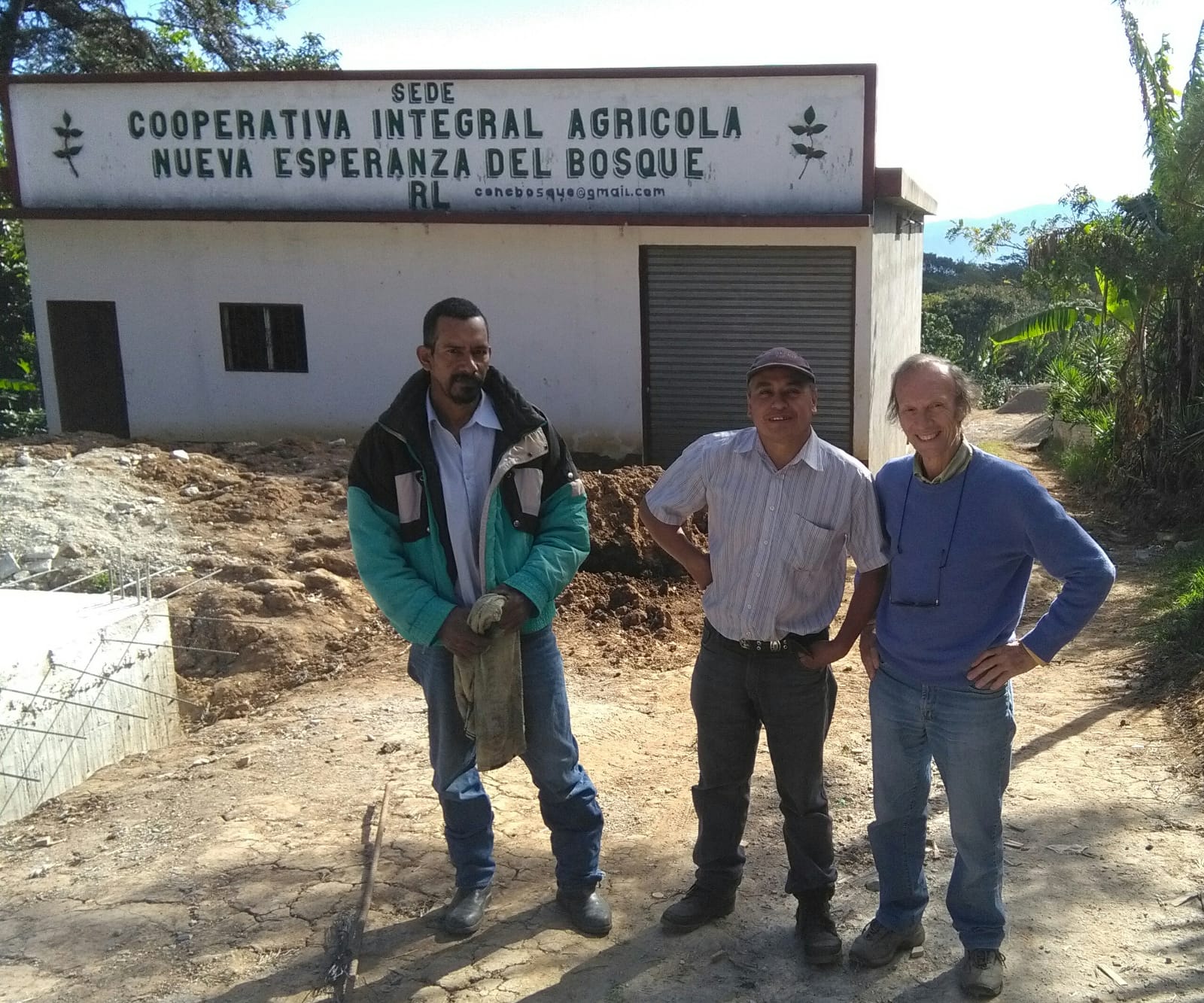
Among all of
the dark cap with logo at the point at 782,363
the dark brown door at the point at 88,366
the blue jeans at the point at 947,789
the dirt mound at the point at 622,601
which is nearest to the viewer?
the blue jeans at the point at 947,789

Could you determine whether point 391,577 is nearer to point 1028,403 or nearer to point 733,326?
point 733,326

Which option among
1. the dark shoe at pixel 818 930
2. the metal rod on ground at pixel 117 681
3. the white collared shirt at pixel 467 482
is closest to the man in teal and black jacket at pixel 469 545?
the white collared shirt at pixel 467 482

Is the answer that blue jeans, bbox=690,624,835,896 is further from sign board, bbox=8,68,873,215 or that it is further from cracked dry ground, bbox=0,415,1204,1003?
sign board, bbox=8,68,873,215

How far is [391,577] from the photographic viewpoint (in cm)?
315

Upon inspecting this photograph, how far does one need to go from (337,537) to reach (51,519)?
2.11 m

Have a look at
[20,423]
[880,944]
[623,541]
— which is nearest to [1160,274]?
[623,541]

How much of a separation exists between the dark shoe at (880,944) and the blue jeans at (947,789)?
0.03 m

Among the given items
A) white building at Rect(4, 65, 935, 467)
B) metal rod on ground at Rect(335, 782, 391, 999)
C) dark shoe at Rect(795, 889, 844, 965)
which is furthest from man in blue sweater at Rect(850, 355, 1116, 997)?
white building at Rect(4, 65, 935, 467)

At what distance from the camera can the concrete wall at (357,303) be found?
11.6 meters

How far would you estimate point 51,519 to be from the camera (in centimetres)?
809

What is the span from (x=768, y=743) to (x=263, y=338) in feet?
35.6

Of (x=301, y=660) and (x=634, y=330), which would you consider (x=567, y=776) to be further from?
(x=634, y=330)

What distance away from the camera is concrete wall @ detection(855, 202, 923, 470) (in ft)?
36.7

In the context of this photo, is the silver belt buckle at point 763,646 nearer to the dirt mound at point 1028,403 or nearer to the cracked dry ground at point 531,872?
the cracked dry ground at point 531,872
